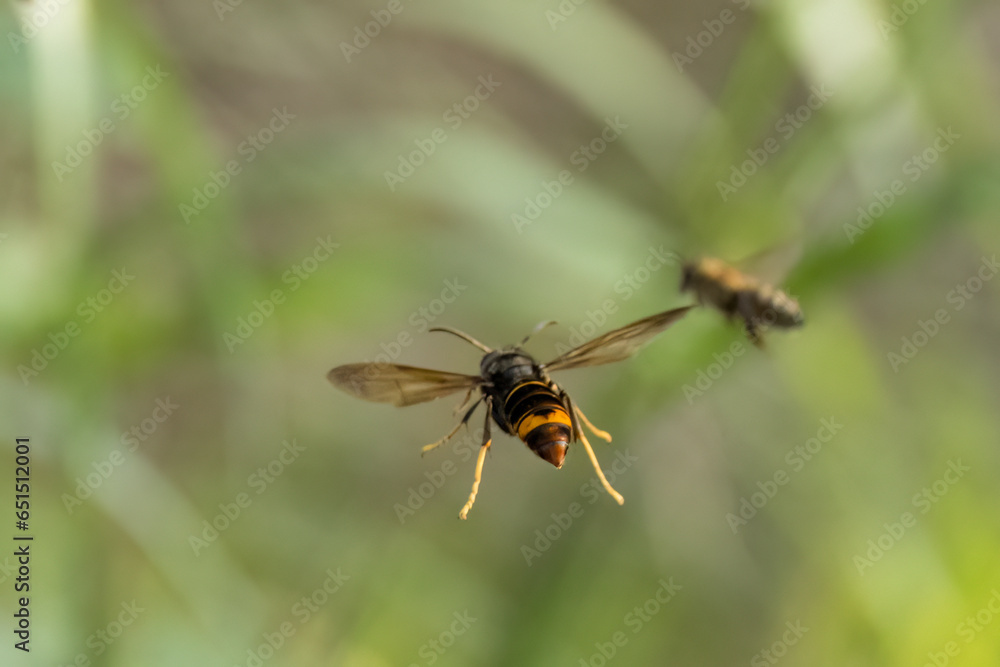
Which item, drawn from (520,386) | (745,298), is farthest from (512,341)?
(520,386)

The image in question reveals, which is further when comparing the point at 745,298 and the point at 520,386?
the point at 745,298

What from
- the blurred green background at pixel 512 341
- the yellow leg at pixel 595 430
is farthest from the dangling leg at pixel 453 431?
the blurred green background at pixel 512 341

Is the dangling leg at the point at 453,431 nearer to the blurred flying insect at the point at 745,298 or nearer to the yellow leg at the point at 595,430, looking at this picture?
the yellow leg at the point at 595,430

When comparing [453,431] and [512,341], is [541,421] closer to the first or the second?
[453,431]

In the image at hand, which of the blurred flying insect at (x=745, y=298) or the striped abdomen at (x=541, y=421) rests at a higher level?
the blurred flying insect at (x=745, y=298)

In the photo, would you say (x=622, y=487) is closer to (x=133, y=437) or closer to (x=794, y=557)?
(x=794, y=557)

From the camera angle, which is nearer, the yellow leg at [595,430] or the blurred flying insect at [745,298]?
the yellow leg at [595,430]
